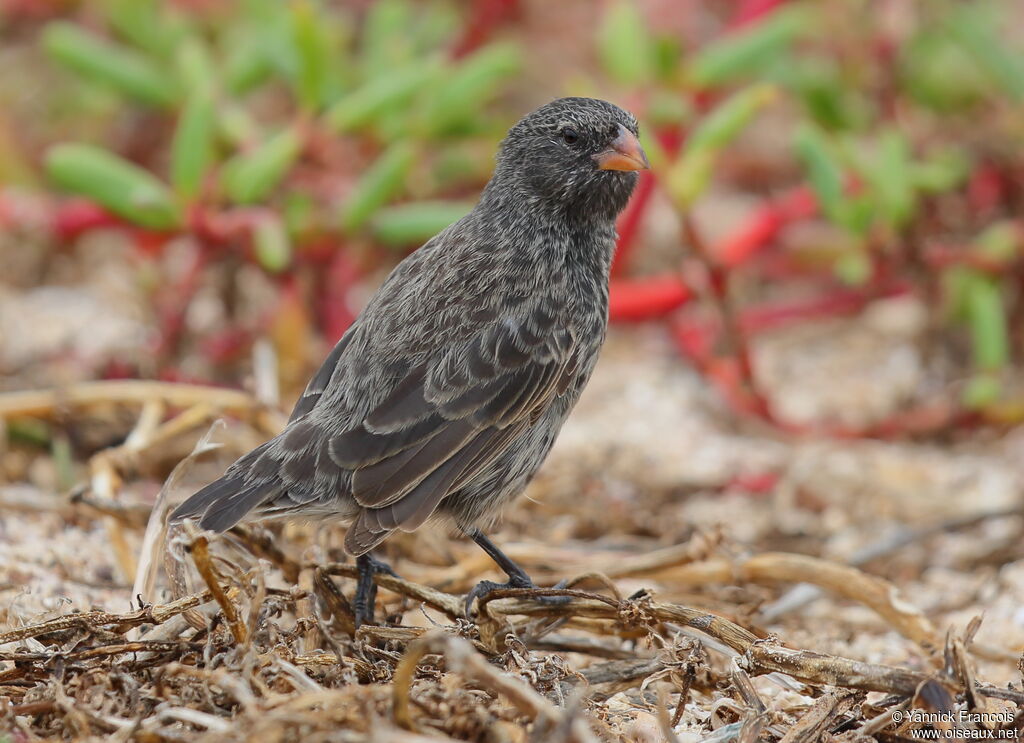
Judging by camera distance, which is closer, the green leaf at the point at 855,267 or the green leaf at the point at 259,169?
the green leaf at the point at 259,169

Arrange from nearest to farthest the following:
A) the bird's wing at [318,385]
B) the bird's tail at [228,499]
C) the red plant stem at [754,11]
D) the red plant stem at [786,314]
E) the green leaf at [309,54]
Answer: the bird's tail at [228,499]
the bird's wing at [318,385]
the green leaf at [309,54]
the red plant stem at [786,314]
the red plant stem at [754,11]

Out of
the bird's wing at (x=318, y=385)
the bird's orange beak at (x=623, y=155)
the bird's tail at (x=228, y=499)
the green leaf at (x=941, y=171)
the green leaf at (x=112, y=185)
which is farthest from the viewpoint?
the green leaf at (x=941, y=171)

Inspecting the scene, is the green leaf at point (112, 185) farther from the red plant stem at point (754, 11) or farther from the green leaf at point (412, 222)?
the red plant stem at point (754, 11)

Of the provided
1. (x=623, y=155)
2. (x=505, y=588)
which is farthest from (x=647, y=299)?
(x=505, y=588)

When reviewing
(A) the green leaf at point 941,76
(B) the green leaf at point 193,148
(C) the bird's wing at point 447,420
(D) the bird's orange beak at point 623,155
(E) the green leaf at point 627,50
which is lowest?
(C) the bird's wing at point 447,420

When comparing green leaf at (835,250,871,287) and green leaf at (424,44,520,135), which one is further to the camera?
green leaf at (424,44,520,135)

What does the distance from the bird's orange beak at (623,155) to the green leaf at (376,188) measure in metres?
1.29

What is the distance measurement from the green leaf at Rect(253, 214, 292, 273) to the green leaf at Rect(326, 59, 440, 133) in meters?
0.50

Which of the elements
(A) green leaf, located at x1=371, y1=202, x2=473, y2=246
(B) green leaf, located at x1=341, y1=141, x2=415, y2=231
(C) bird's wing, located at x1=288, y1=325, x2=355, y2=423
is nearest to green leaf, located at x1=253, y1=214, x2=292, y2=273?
(B) green leaf, located at x1=341, y1=141, x2=415, y2=231

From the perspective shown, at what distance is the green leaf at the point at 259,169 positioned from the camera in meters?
4.96

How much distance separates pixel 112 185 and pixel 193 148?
0.35 m

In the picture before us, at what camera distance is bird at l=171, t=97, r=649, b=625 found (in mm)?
3340

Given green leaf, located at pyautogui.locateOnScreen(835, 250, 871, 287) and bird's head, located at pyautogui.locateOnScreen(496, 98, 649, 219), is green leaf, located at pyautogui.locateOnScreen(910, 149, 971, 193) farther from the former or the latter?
bird's head, located at pyautogui.locateOnScreen(496, 98, 649, 219)

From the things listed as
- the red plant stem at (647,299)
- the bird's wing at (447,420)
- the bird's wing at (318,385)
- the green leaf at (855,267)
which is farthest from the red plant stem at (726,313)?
the bird's wing at (318,385)
